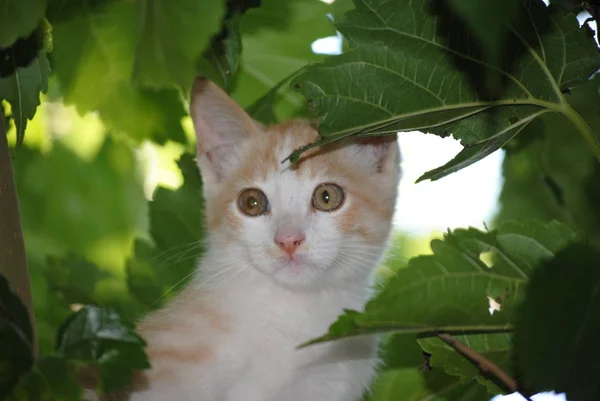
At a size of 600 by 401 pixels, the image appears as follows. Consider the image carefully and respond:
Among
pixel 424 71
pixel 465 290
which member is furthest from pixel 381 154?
pixel 465 290

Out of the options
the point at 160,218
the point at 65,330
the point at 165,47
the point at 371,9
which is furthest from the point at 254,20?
the point at 65,330

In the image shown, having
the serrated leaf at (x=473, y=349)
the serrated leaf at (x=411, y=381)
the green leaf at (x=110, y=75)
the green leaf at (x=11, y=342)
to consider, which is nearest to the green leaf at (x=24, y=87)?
the green leaf at (x=110, y=75)

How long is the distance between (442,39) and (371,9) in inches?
4.5

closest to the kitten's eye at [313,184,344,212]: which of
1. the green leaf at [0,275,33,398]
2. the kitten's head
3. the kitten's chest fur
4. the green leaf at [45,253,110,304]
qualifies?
the kitten's head

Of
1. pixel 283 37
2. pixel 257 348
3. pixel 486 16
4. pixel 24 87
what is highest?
pixel 283 37

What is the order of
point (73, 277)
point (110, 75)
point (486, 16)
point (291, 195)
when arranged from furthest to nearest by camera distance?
point (291, 195) → point (73, 277) → point (110, 75) → point (486, 16)

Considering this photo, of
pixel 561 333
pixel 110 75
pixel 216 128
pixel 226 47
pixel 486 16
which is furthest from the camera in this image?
pixel 216 128

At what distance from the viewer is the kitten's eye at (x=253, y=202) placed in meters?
2.22

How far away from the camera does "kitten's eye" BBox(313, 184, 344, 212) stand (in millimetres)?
2193

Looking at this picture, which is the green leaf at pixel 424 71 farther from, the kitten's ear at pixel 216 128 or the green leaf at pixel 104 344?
the kitten's ear at pixel 216 128

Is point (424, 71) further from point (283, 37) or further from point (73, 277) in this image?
point (73, 277)

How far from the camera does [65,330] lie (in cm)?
99

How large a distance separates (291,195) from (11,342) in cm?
129

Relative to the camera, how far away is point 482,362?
1.11 meters
